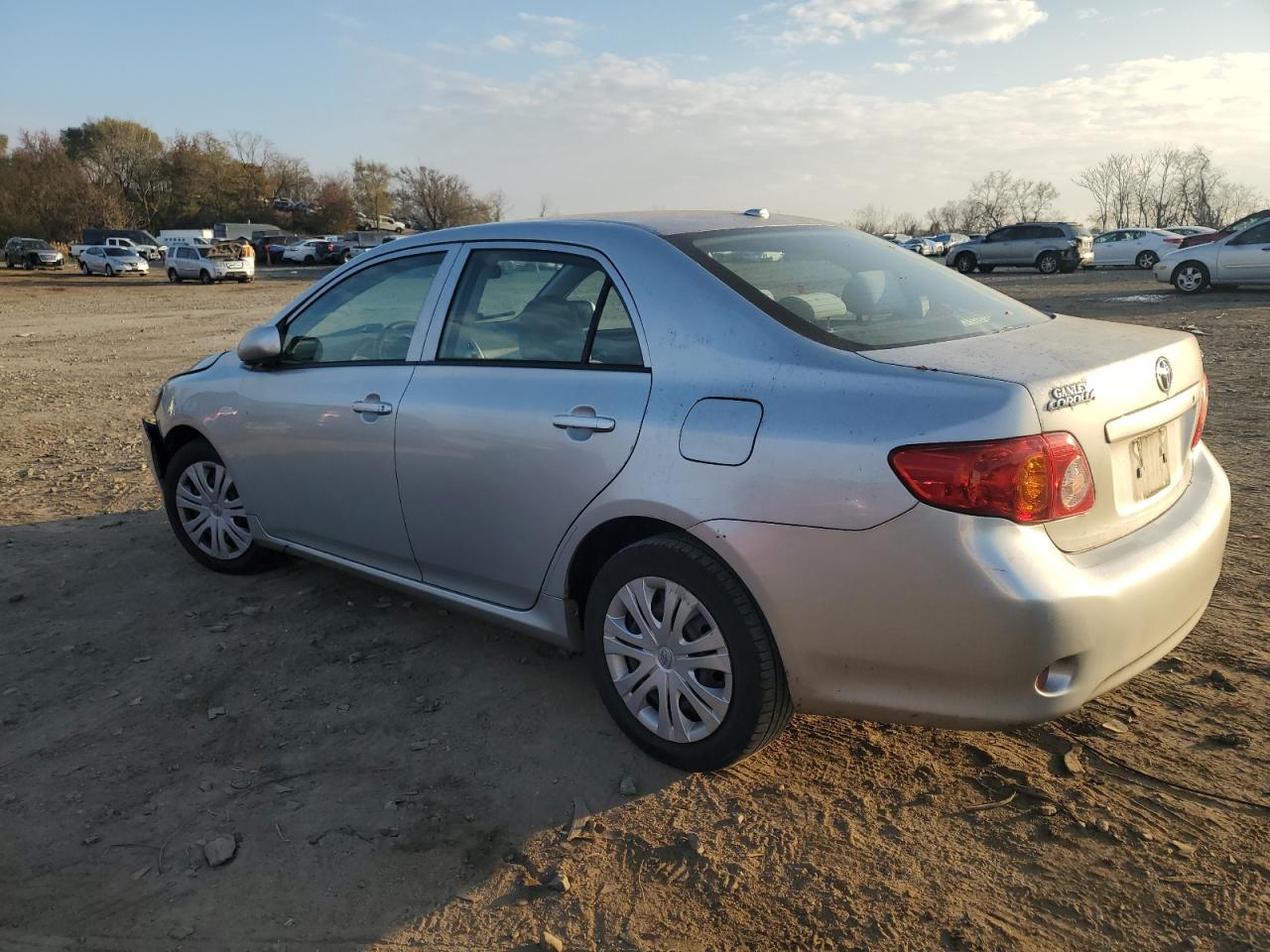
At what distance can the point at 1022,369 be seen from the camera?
249 cm

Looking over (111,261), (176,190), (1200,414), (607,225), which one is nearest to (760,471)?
(607,225)

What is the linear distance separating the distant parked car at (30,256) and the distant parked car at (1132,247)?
47.7 metres

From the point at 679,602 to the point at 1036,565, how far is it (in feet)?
3.22

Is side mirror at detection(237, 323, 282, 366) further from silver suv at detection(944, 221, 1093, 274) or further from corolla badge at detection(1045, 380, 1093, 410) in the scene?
silver suv at detection(944, 221, 1093, 274)

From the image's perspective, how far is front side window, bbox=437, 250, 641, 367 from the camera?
3.12 meters

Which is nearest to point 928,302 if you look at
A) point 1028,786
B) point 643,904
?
point 1028,786

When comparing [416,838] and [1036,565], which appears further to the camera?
[416,838]

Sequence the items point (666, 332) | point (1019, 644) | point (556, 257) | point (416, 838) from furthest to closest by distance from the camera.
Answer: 1. point (556, 257)
2. point (666, 332)
3. point (416, 838)
4. point (1019, 644)

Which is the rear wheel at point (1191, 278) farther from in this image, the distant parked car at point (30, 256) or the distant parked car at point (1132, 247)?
the distant parked car at point (30, 256)

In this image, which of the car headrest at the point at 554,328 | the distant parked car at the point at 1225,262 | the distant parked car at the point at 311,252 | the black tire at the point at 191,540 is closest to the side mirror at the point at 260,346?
the black tire at the point at 191,540

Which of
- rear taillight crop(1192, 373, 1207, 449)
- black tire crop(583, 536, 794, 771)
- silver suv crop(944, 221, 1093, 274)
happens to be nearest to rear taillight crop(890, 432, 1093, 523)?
black tire crop(583, 536, 794, 771)

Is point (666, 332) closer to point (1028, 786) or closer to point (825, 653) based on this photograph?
point (825, 653)

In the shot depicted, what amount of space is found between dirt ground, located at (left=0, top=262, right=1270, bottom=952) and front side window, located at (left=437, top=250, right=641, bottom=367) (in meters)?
1.24

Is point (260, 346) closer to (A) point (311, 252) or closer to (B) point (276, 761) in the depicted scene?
(B) point (276, 761)
